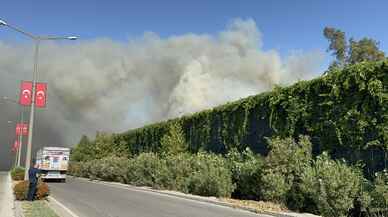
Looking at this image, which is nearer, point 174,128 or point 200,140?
point 200,140

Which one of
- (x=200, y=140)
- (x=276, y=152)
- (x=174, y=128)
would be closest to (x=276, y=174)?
(x=276, y=152)

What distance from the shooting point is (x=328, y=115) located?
18469 millimetres

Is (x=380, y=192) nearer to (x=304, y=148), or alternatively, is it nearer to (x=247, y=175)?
(x=304, y=148)

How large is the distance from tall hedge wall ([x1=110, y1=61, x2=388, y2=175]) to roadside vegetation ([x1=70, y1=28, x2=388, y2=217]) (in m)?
0.04

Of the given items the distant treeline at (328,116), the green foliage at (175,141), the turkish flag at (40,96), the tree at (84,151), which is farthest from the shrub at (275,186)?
the tree at (84,151)

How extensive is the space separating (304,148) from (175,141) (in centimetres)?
1830

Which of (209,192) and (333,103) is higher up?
(333,103)

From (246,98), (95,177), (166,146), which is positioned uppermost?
(246,98)

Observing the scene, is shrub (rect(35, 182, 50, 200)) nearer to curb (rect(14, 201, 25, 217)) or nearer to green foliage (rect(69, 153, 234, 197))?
curb (rect(14, 201, 25, 217))

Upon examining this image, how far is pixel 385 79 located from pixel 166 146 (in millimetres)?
23180

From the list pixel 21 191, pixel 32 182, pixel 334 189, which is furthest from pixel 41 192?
pixel 334 189

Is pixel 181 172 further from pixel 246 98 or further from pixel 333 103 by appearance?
pixel 333 103

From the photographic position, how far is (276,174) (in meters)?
18.1

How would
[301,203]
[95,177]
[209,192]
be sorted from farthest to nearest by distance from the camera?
[95,177]
[209,192]
[301,203]
